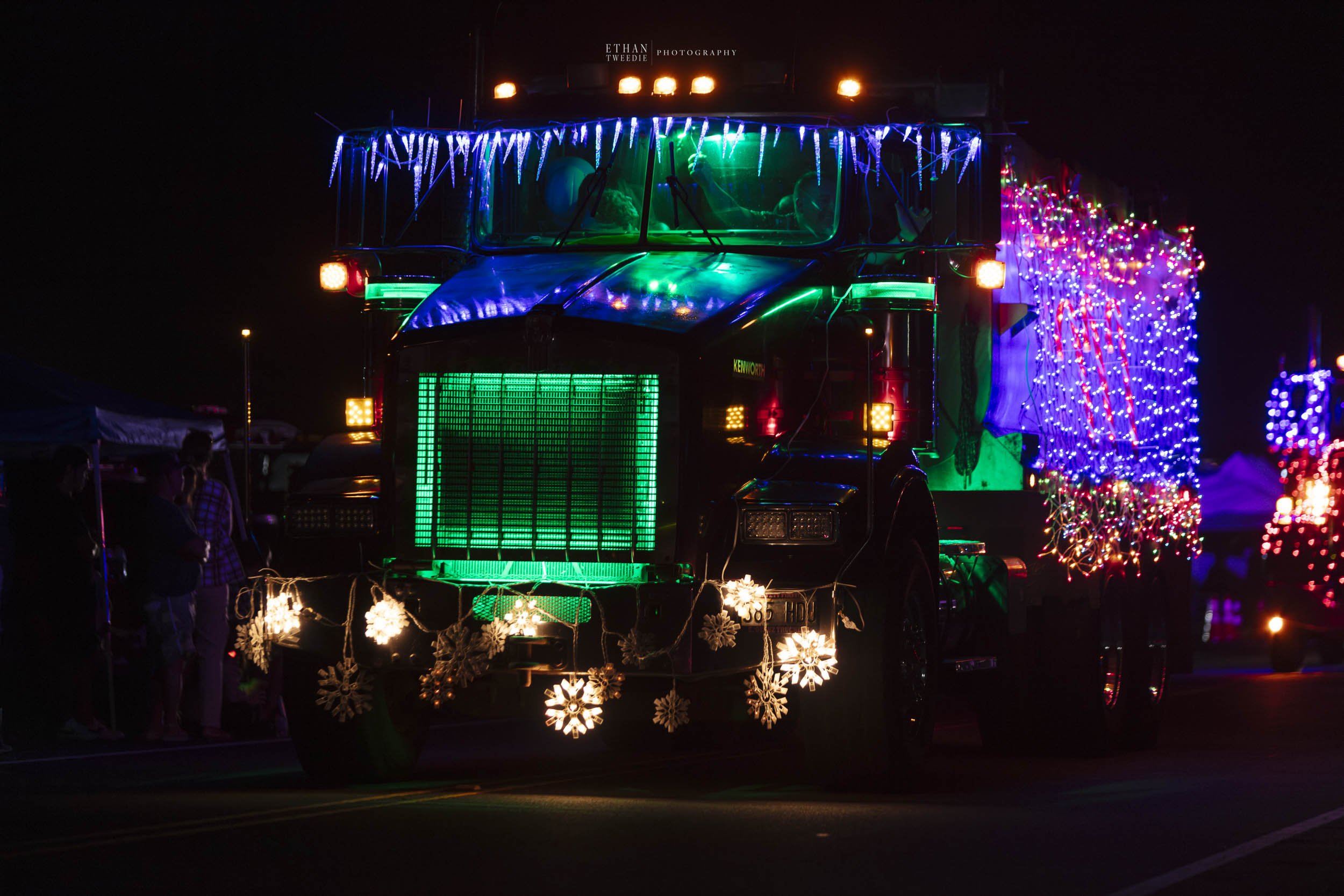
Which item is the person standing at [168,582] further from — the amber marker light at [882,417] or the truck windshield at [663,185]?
the amber marker light at [882,417]

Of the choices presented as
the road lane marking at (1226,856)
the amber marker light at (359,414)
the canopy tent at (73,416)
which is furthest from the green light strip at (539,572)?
the canopy tent at (73,416)

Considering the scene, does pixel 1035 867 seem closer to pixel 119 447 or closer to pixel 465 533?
pixel 465 533

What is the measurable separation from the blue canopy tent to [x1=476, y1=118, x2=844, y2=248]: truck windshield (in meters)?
4.40

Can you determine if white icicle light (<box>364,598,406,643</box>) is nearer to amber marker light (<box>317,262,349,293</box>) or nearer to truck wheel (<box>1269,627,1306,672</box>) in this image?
amber marker light (<box>317,262,349,293</box>)

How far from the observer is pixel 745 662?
9.14m

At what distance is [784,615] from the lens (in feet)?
30.1

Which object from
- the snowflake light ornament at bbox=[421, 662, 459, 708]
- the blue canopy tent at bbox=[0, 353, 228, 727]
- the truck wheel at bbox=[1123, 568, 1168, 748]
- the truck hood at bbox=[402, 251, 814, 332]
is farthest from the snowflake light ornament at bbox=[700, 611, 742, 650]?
the blue canopy tent at bbox=[0, 353, 228, 727]

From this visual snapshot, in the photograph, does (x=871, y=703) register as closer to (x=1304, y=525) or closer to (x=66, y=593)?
(x=66, y=593)

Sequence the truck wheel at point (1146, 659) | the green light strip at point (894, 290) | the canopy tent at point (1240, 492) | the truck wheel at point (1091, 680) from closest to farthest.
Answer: the green light strip at point (894, 290), the truck wheel at point (1091, 680), the truck wheel at point (1146, 659), the canopy tent at point (1240, 492)

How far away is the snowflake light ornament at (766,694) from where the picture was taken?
9.22m

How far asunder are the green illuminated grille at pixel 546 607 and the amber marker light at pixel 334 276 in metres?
2.70

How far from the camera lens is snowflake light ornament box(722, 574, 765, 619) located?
30.0 feet

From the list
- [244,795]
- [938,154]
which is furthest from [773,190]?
[244,795]

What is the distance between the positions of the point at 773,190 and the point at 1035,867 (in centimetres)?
481
